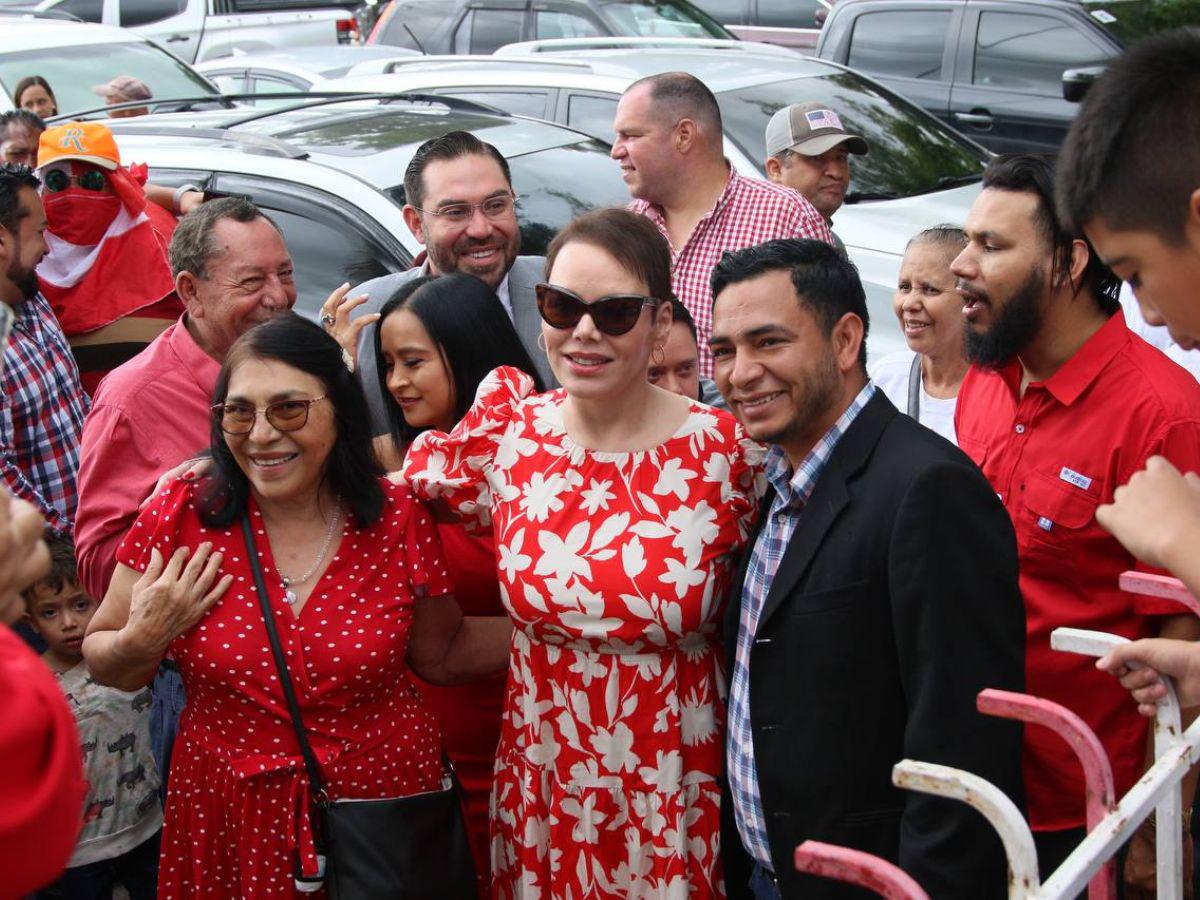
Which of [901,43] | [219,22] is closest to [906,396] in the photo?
[901,43]

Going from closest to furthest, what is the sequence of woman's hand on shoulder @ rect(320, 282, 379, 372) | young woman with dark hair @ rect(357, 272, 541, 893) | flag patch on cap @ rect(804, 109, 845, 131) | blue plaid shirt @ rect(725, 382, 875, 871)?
blue plaid shirt @ rect(725, 382, 875, 871), young woman with dark hair @ rect(357, 272, 541, 893), woman's hand on shoulder @ rect(320, 282, 379, 372), flag patch on cap @ rect(804, 109, 845, 131)

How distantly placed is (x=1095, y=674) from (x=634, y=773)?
39.1 inches

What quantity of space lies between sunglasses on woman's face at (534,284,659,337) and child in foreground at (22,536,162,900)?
6.33ft

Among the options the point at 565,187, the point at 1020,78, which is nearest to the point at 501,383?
the point at 565,187

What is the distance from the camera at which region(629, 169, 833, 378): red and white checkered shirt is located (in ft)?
16.9

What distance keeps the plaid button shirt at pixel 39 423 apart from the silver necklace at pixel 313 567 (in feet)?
5.02

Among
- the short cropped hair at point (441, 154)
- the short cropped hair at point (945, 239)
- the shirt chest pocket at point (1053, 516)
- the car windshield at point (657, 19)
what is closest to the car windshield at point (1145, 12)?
the car windshield at point (657, 19)

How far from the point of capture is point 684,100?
5461mm

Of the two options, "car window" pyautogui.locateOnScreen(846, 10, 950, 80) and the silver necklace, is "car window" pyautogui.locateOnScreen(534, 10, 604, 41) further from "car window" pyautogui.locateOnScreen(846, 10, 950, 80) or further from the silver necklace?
the silver necklace

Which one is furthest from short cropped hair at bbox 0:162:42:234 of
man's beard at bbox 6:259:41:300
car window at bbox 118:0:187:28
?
car window at bbox 118:0:187:28

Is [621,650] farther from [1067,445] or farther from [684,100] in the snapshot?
[684,100]

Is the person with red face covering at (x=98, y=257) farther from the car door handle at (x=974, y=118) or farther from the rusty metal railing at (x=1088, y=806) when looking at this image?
the car door handle at (x=974, y=118)

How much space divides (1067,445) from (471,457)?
130cm

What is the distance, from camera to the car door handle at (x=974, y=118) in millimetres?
11094
